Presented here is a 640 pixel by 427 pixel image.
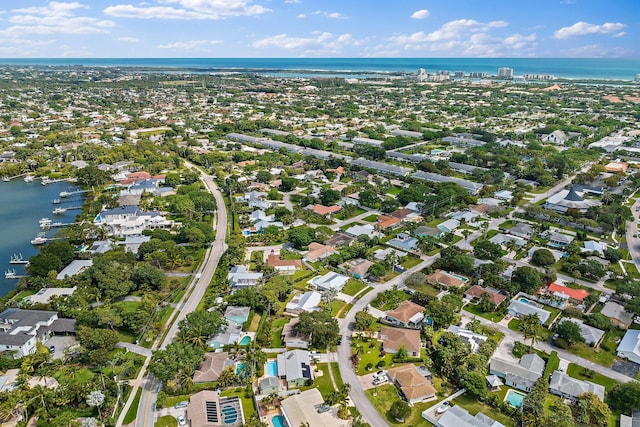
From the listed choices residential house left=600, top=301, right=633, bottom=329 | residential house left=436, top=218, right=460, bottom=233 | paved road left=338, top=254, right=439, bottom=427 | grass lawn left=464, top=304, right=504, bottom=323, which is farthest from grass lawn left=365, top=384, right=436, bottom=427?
residential house left=436, top=218, right=460, bottom=233

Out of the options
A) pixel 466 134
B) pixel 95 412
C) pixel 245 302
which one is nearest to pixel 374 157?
pixel 466 134

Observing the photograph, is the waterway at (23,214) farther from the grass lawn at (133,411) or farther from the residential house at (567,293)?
the residential house at (567,293)

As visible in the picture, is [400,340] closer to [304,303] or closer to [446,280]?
[304,303]

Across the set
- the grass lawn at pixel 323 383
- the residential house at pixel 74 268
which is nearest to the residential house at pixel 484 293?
the grass lawn at pixel 323 383

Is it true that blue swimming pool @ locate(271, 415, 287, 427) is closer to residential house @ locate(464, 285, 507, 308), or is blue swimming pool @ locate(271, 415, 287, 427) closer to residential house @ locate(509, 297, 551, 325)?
residential house @ locate(464, 285, 507, 308)

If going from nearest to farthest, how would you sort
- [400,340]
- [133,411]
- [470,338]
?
1. [133,411]
2. [400,340]
3. [470,338]

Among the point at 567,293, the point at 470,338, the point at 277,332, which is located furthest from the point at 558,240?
the point at 277,332
